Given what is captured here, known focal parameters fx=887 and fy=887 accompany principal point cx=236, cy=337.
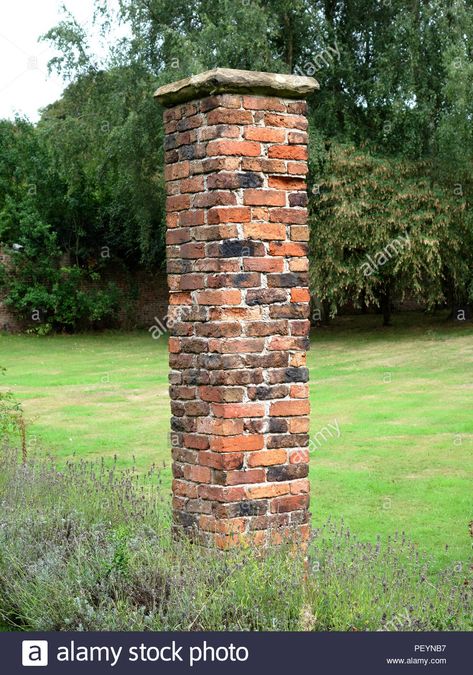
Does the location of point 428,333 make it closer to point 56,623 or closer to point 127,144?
point 127,144

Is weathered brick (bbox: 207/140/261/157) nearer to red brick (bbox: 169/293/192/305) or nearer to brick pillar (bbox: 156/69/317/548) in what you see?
brick pillar (bbox: 156/69/317/548)

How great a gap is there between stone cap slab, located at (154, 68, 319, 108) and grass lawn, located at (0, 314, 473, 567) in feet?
11.9

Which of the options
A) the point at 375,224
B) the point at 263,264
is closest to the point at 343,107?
the point at 375,224

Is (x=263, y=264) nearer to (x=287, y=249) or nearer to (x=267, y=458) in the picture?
(x=287, y=249)

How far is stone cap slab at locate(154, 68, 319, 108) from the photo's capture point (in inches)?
193

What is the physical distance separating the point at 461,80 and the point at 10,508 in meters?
17.0

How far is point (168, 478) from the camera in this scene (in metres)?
9.41

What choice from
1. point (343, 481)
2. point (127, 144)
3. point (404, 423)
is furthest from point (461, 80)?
point (343, 481)

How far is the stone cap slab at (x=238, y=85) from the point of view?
193 inches

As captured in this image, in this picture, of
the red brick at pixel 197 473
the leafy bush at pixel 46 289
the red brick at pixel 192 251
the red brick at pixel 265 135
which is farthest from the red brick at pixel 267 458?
the leafy bush at pixel 46 289

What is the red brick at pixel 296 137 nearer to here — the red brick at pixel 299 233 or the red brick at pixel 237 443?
the red brick at pixel 299 233

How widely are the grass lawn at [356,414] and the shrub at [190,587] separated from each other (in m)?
2.09

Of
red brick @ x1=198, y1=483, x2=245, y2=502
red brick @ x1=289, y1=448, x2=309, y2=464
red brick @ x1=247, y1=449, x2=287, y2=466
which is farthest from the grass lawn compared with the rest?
red brick @ x1=198, y1=483, x2=245, y2=502

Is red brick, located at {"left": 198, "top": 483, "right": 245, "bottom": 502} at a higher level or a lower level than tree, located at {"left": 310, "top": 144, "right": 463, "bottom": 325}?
lower
